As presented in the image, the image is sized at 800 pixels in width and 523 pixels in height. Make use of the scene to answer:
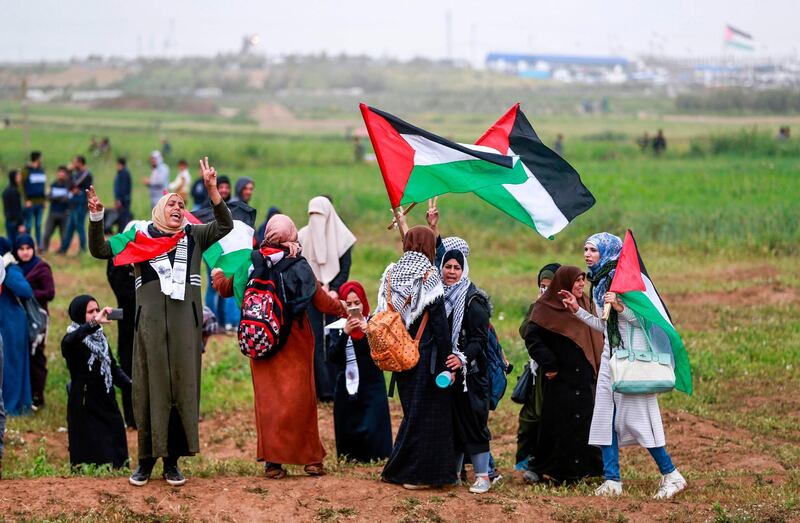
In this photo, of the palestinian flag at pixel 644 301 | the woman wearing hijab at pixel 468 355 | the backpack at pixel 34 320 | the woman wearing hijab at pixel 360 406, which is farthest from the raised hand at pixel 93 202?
the backpack at pixel 34 320

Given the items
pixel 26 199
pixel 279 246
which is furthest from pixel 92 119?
pixel 279 246

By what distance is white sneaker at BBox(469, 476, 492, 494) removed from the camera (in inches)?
329

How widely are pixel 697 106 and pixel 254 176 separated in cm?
4005

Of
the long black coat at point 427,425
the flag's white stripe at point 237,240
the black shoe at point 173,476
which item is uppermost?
the flag's white stripe at point 237,240

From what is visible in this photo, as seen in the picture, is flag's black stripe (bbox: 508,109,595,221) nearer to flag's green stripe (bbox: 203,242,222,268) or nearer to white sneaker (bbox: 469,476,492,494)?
white sneaker (bbox: 469,476,492,494)

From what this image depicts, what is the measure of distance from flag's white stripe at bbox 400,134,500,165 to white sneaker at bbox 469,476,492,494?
2.21 metres

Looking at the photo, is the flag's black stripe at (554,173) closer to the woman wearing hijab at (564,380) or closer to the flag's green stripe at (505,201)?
the flag's green stripe at (505,201)

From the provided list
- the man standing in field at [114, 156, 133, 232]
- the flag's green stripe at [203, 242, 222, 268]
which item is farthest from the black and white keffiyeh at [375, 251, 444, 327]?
the man standing in field at [114, 156, 133, 232]

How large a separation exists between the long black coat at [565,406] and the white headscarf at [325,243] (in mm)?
3314

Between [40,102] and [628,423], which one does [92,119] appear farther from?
[628,423]

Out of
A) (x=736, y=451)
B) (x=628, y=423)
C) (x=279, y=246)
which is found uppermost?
(x=279, y=246)

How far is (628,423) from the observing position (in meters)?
8.52

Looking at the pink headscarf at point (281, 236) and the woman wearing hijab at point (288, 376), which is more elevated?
the pink headscarf at point (281, 236)

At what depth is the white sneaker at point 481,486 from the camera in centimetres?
835
